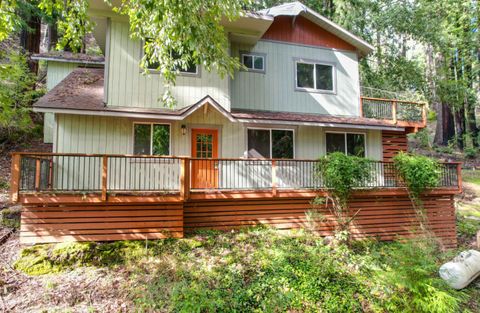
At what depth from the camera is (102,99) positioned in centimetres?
830

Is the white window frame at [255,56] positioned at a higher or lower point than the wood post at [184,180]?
higher

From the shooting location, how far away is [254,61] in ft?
33.4

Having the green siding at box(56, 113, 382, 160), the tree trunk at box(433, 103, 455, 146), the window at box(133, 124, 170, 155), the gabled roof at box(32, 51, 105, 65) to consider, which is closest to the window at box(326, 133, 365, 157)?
the green siding at box(56, 113, 382, 160)

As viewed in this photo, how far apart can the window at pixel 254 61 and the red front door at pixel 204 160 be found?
302 centimetres

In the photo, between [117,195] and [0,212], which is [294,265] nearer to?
[117,195]

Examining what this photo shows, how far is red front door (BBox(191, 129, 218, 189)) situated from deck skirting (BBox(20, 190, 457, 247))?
396 millimetres

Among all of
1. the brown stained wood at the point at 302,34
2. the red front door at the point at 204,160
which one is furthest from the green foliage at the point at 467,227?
the red front door at the point at 204,160

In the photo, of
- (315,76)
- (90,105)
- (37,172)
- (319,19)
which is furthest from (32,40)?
(315,76)

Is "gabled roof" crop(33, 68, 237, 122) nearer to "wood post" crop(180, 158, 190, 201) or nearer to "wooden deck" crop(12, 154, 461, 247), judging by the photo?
"wooden deck" crop(12, 154, 461, 247)

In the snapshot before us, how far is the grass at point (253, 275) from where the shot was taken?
5.52 m

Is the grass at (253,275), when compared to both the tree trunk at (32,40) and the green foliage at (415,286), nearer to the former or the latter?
the green foliage at (415,286)

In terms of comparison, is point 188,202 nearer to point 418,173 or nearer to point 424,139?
point 418,173

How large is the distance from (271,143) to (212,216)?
3492 mm

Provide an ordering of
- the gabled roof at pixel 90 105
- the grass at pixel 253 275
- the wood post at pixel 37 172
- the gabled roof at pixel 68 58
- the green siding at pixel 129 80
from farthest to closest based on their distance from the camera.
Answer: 1. the gabled roof at pixel 68 58
2. the green siding at pixel 129 80
3. the gabled roof at pixel 90 105
4. the wood post at pixel 37 172
5. the grass at pixel 253 275
